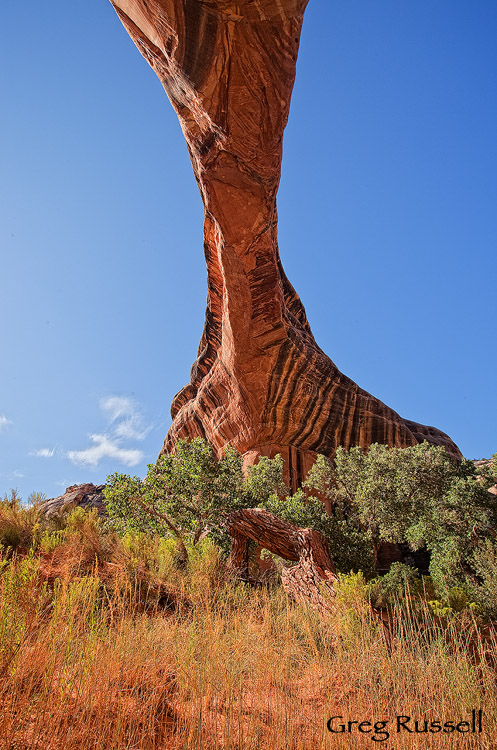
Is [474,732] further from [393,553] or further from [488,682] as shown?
[393,553]

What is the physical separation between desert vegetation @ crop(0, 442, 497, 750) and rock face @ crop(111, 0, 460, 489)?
5.29m

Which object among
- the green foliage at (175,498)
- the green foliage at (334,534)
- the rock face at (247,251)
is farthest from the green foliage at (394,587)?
the rock face at (247,251)

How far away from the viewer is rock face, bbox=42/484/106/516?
22433mm

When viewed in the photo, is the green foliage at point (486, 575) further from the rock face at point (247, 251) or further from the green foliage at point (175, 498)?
the rock face at point (247, 251)

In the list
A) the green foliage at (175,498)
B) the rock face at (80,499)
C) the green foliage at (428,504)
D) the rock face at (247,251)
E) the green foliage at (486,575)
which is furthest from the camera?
the rock face at (80,499)

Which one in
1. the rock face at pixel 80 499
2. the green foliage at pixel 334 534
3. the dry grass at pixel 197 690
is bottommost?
the dry grass at pixel 197 690

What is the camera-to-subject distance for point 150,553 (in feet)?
28.2

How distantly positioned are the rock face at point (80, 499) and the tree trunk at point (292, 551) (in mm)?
15402

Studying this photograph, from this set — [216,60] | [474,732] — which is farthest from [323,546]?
[216,60]

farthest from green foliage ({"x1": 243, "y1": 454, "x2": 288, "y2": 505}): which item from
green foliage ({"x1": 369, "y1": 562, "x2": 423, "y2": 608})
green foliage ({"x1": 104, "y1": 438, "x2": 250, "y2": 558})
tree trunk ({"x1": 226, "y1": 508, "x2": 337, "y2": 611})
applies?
green foliage ({"x1": 369, "y1": 562, "x2": 423, "y2": 608})

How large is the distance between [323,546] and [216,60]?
1036cm

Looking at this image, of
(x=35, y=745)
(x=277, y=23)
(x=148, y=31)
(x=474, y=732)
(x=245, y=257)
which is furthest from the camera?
(x=245, y=257)

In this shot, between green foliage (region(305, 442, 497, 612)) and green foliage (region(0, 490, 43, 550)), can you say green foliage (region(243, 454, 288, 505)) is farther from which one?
green foliage (region(0, 490, 43, 550))

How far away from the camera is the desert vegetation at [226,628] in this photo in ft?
8.74
